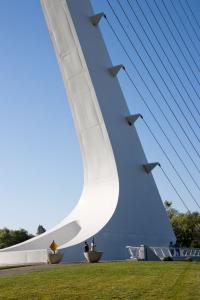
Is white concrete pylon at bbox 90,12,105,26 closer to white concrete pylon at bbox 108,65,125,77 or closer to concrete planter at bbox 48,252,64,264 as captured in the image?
white concrete pylon at bbox 108,65,125,77

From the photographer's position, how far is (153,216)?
22969 mm

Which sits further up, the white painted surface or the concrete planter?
the white painted surface

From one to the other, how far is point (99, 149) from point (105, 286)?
48.4ft

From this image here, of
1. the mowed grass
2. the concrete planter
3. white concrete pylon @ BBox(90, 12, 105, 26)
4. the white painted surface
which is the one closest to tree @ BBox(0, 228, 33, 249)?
the white painted surface

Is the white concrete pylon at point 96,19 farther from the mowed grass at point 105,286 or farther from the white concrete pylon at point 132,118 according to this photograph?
the mowed grass at point 105,286

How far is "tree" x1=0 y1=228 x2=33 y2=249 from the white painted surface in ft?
150

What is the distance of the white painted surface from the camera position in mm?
21359

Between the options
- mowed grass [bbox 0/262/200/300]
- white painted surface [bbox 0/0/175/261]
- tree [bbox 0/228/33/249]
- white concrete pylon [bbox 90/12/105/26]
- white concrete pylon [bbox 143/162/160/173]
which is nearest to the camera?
mowed grass [bbox 0/262/200/300]

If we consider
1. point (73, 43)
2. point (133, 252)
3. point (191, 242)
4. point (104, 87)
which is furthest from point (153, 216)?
point (191, 242)

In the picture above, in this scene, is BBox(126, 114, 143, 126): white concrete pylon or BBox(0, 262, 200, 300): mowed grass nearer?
BBox(0, 262, 200, 300): mowed grass

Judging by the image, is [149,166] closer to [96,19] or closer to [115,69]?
[115,69]

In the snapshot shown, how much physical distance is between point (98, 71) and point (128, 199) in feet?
21.6

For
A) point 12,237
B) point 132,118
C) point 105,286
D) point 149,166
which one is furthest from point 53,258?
point 12,237

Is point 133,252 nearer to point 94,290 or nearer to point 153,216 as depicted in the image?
point 153,216
